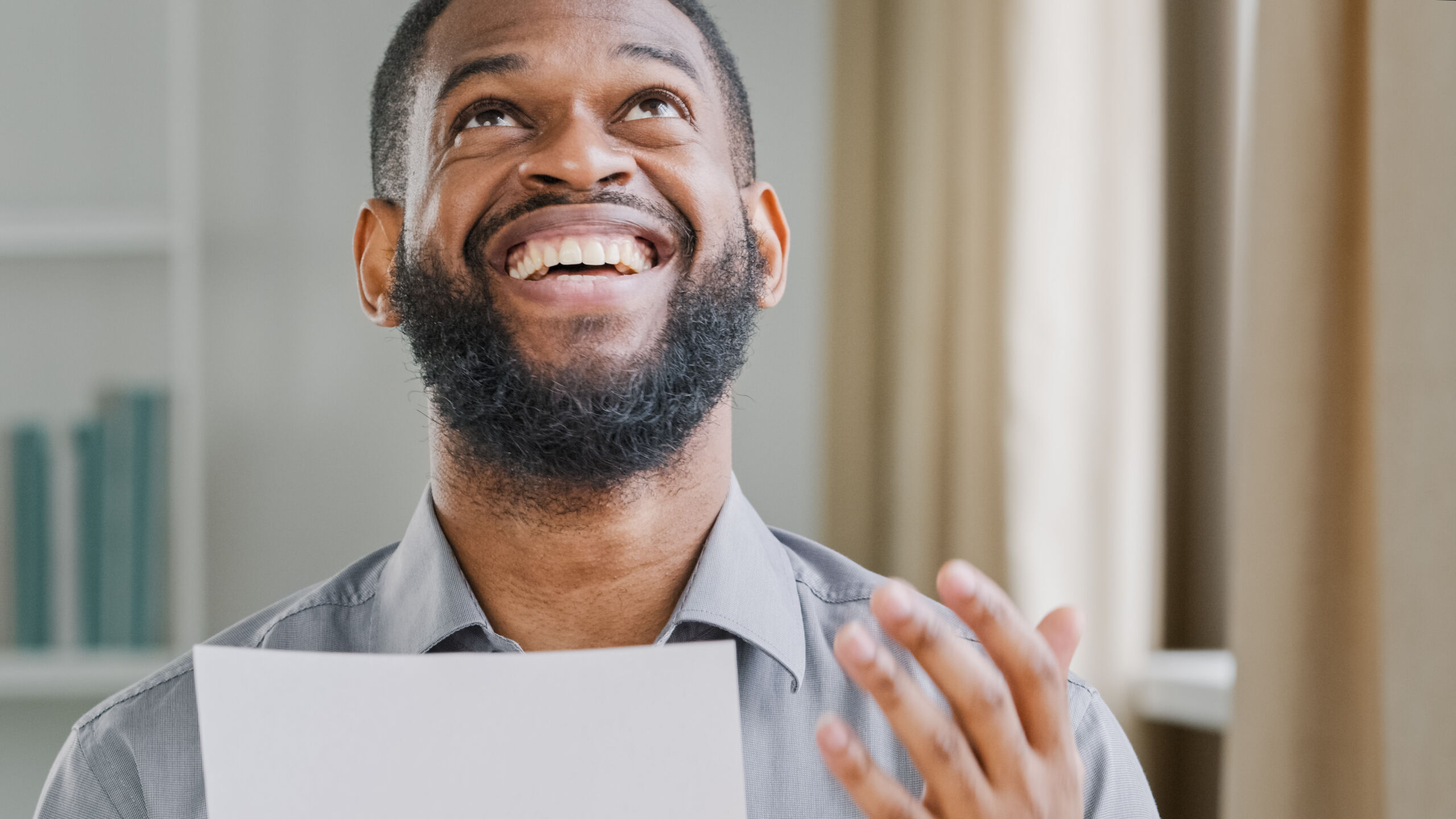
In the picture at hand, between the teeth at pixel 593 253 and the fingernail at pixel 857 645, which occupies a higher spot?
the teeth at pixel 593 253

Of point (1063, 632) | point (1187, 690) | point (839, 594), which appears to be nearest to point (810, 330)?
point (1187, 690)

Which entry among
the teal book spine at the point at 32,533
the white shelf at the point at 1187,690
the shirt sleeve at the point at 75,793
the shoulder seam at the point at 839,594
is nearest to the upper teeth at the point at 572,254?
the shoulder seam at the point at 839,594

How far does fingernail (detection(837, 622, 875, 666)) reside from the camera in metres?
0.41

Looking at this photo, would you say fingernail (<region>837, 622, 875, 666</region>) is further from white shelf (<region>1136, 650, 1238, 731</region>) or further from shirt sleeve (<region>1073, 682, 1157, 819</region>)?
white shelf (<region>1136, 650, 1238, 731</region>)

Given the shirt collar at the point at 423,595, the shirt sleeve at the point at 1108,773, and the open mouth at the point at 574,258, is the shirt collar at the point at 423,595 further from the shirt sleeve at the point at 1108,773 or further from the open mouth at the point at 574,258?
the shirt sleeve at the point at 1108,773

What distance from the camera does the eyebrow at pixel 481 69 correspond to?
0.58 meters

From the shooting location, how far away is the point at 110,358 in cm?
152

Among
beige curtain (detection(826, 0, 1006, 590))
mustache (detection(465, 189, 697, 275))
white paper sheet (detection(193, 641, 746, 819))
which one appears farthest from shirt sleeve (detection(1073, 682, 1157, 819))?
beige curtain (detection(826, 0, 1006, 590))

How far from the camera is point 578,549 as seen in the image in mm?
597

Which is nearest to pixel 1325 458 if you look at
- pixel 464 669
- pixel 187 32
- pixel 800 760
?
pixel 800 760

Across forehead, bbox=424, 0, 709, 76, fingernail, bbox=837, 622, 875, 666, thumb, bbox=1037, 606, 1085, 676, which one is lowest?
thumb, bbox=1037, 606, 1085, 676

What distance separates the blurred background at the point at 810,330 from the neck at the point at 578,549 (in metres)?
0.38

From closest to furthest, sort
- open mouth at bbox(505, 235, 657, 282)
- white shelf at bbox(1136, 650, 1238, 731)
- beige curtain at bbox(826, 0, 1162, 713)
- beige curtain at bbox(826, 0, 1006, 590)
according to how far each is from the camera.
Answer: open mouth at bbox(505, 235, 657, 282) → white shelf at bbox(1136, 650, 1238, 731) → beige curtain at bbox(826, 0, 1162, 713) → beige curtain at bbox(826, 0, 1006, 590)

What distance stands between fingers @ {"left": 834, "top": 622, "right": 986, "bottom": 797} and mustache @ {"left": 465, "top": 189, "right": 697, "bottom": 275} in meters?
0.25
